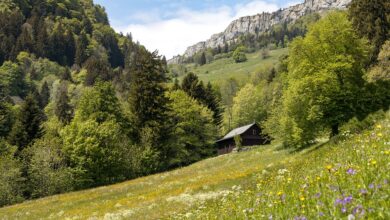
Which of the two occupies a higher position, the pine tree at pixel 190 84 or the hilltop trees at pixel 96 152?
the pine tree at pixel 190 84

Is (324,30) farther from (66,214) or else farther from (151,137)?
(151,137)

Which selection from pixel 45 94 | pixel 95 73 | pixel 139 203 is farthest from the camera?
pixel 95 73

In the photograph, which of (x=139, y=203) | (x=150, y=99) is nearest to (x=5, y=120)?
(x=150, y=99)

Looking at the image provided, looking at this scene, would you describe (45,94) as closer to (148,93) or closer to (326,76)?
(148,93)

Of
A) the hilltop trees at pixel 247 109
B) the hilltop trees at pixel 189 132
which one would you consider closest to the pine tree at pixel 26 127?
the hilltop trees at pixel 189 132

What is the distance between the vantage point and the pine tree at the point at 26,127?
67688mm

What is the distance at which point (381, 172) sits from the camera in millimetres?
7230

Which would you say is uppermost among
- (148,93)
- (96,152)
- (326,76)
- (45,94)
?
(45,94)

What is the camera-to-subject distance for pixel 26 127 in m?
69.1

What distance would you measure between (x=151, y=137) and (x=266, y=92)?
210 feet

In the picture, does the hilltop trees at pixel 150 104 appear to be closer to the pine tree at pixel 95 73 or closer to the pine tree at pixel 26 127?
the pine tree at pixel 26 127

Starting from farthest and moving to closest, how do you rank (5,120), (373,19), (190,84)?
1. (190,84)
2. (5,120)
3. (373,19)

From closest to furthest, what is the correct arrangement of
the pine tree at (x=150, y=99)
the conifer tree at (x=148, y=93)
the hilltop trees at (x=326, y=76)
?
the hilltop trees at (x=326, y=76) < the pine tree at (x=150, y=99) < the conifer tree at (x=148, y=93)

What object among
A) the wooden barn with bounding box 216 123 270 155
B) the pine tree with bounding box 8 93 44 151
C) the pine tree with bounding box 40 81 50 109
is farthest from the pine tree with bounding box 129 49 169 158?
the pine tree with bounding box 40 81 50 109
